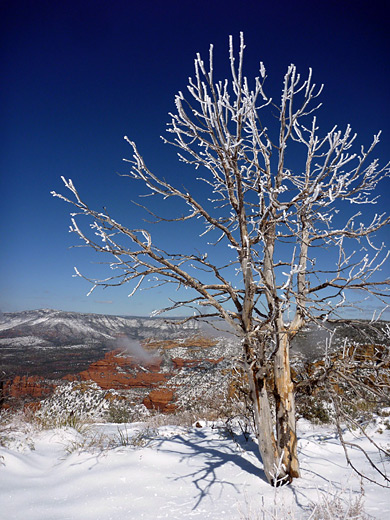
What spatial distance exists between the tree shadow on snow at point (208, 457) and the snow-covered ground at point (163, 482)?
12mm

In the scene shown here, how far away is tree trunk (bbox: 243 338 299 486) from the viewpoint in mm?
3113

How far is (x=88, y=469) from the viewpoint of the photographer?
137 inches

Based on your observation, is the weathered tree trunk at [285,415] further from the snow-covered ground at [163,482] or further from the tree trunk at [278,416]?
the snow-covered ground at [163,482]

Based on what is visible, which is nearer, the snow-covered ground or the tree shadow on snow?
the snow-covered ground

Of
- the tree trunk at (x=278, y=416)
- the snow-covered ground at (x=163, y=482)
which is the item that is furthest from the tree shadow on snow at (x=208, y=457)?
the tree trunk at (x=278, y=416)

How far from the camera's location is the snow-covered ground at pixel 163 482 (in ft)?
8.42

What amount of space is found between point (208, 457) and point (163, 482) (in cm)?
94

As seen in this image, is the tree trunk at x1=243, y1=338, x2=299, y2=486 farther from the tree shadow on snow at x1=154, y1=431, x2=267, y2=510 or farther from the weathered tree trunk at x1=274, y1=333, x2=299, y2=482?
the tree shadow on snow at x1=154, y1=431, x2=267, y2=510

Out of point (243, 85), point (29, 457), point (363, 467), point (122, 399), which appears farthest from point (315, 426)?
point (122, 399)

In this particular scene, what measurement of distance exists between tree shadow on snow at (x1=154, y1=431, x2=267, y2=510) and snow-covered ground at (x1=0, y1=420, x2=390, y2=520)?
1cm

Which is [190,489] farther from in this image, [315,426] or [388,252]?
[315,426]

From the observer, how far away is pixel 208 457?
390cm

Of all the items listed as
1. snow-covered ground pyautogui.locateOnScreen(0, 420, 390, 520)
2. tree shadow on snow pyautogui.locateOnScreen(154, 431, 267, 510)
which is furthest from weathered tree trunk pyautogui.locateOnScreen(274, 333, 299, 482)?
tree shadow on snow pyautogui.locateOnScreen(154, 431, 267, 510)

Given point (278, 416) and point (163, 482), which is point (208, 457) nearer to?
point (163, 482)
